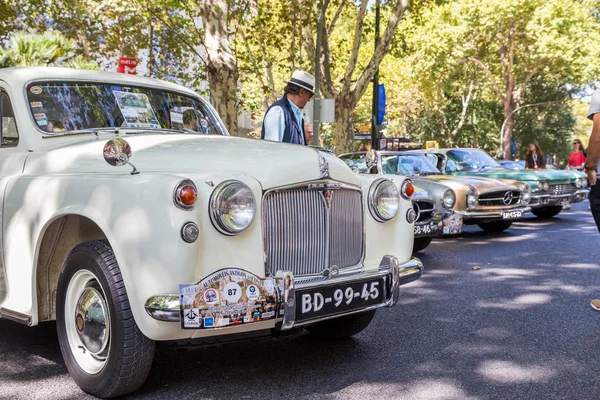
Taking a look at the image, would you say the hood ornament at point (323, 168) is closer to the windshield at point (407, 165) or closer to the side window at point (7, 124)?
the side window at point (7, 124)

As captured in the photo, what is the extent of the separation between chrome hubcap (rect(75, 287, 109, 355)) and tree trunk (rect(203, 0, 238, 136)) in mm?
8231

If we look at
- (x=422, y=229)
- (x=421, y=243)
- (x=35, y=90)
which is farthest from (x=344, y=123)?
(x=35, y=90)

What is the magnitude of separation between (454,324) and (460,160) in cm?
800

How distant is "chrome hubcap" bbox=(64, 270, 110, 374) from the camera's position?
11.4ft

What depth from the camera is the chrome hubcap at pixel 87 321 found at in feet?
11.4

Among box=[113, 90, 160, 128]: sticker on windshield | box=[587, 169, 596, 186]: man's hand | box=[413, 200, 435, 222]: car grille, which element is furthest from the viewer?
box=[413, 200, 435, 222]: car grille

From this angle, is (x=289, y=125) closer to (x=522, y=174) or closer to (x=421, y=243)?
(x=421, y=243)

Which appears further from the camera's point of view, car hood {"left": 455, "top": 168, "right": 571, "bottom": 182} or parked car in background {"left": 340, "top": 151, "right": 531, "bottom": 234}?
car hood {"left": 455, "top": 168, "right": 571, "bottom": 182}

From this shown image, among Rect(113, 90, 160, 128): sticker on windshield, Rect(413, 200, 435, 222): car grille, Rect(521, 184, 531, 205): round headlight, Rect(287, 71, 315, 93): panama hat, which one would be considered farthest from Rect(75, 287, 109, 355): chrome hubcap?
Rect(521, 184, 531, 205): round headlight

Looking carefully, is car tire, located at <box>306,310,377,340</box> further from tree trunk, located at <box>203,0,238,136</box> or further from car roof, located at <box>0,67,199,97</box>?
tree trunk, located at <box>203,0,238,136</box>

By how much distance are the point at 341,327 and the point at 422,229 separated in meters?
4.19

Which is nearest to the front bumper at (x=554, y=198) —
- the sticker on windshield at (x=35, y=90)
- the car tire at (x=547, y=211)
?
the car tire at (x=547, y=211)

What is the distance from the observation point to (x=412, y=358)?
13.9 ft

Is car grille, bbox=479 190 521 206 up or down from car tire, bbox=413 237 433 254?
up
